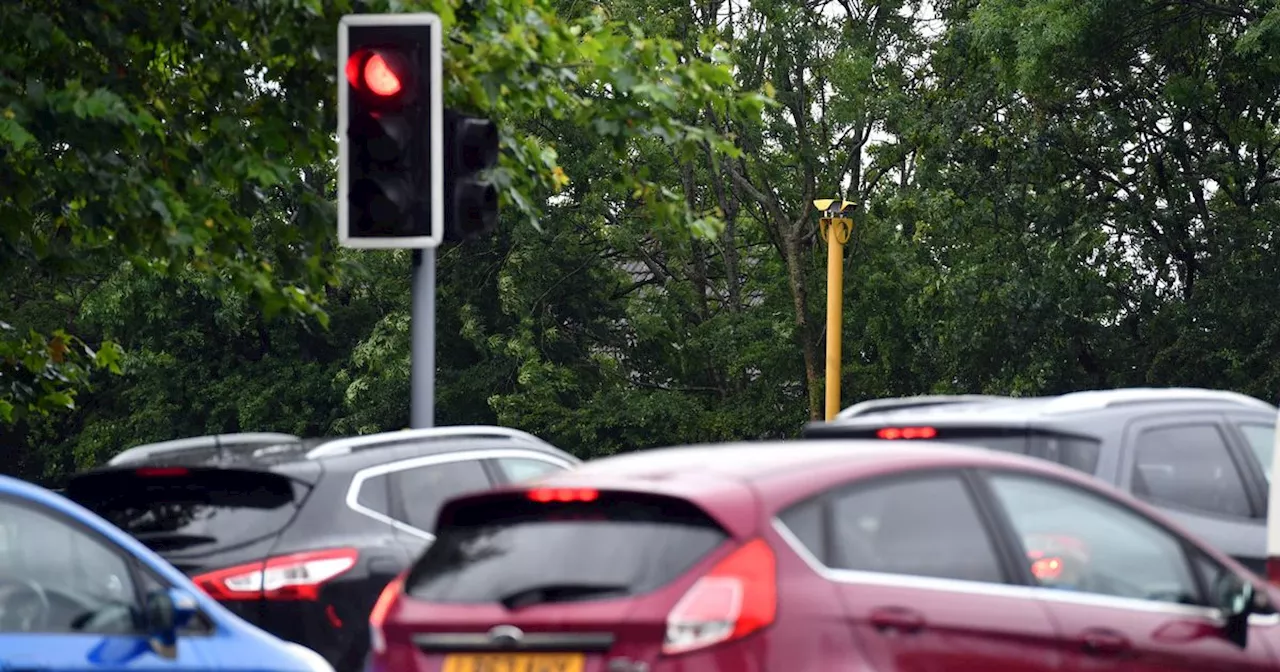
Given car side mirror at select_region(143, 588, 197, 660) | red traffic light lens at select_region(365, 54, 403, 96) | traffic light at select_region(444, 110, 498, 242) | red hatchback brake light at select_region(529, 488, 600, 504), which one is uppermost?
red traffic light lens at select_region(365, 54, 403, 96)

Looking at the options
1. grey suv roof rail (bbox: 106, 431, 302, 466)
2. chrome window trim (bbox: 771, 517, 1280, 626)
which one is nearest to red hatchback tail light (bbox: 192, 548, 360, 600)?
grey suv roof rail (bbox: 106, 431, 302, 466)

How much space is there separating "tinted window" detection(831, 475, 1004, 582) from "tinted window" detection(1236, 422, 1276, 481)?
3532mm

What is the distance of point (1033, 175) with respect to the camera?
120ft

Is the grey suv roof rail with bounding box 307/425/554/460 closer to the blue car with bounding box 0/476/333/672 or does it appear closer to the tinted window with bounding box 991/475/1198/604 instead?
the blue car with bounding box 0/476/333/672

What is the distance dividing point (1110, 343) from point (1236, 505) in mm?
29164

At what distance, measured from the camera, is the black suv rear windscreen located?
8477 millimetres

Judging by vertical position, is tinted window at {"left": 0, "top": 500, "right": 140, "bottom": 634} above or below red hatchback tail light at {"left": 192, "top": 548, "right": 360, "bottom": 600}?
above

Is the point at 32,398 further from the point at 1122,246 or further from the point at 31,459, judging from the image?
the point at 31,459

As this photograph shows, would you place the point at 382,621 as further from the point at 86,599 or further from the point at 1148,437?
the point at 1148,437

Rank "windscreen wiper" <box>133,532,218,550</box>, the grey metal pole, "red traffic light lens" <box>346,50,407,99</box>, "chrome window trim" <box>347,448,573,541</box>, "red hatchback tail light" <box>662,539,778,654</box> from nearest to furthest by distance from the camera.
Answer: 1. "red hatchback tail light" <box>662,539,778,654</box>
2. "windscreen wiper" <box>133,532,218,550</box>
3. "chrome window trim" <box>347,448,573,541</box>
4. "red traffic light lens" <box>346,50,407,99</box>
5. the grey metal pole

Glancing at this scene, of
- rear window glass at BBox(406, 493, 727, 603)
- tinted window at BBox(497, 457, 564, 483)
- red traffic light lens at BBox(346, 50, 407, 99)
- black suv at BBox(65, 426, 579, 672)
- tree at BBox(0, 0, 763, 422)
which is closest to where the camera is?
rear window glass at BBox(406, 493, 727, 603)

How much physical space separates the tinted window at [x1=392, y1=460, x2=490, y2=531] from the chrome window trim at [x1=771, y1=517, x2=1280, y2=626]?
343 centimetres

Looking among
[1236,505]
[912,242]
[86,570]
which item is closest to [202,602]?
[86,570]

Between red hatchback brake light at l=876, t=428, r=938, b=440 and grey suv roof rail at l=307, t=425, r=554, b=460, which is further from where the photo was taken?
grey suv roof rail at l=307, t=425, r=554, b=460
